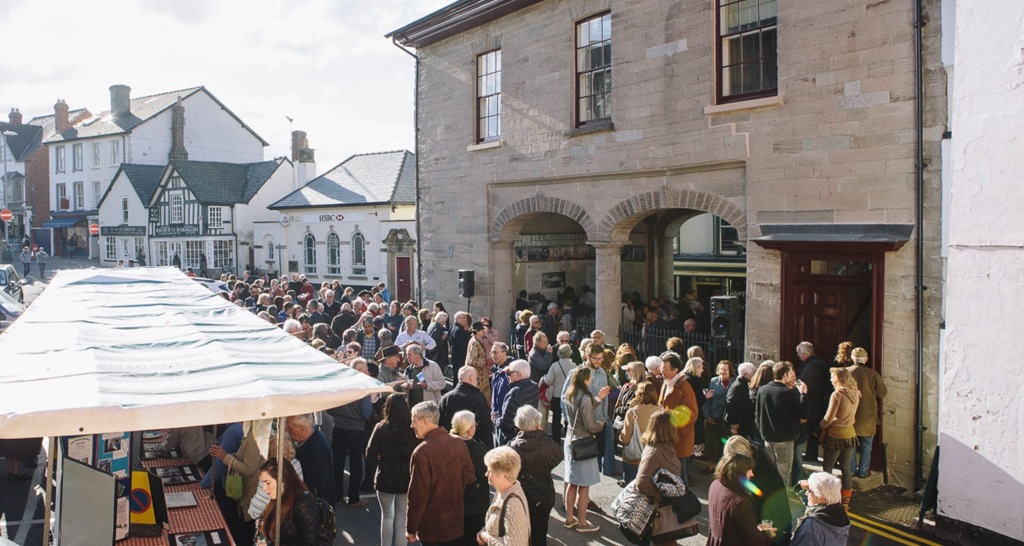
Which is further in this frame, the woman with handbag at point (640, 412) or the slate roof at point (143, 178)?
the slate roof at point (143, 178)

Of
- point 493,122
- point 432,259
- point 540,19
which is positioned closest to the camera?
point 540,19

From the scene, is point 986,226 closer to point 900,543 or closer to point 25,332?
point 900,543

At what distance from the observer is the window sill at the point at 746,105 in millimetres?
11062

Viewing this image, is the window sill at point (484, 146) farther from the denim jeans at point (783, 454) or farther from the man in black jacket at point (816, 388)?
the denim jeans at point (783, 454)

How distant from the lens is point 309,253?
36281mm

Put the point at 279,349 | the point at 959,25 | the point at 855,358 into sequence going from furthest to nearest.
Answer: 1. the point at 855,358
2. the point at 959,25
3. the point at 279,349

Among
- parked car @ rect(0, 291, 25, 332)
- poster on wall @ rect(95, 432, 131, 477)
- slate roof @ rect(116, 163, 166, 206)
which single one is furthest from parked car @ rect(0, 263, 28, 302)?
poster on wall @ rect(95, 432, 131, 477)

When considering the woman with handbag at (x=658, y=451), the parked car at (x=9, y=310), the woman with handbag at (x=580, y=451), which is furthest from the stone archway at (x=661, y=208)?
the parked car at (x=9, y=310)

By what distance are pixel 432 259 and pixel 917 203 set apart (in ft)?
37.3

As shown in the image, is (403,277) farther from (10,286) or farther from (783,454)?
(783,454)

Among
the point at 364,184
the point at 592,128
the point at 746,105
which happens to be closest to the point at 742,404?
the point at 746,105

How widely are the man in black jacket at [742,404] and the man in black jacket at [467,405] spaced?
10.2 feet

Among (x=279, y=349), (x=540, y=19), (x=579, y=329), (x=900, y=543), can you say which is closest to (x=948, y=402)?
(x=900, y=543)

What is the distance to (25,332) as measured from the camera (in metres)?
7.27
